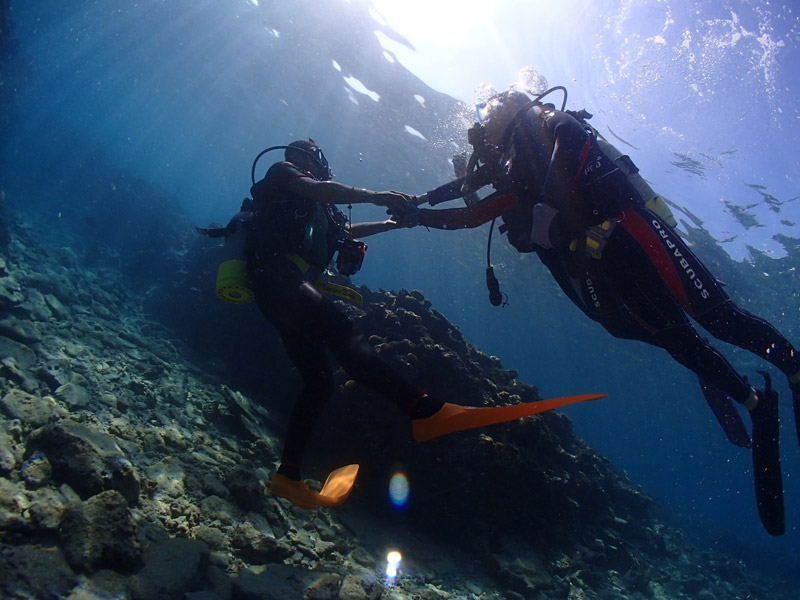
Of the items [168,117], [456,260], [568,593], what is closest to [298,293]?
[568,593]

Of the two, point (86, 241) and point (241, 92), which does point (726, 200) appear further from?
point (241, 92)

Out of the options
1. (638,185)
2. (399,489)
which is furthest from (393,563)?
(638,185)

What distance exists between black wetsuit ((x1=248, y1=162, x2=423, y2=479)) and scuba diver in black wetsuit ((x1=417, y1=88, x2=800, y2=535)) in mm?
1283

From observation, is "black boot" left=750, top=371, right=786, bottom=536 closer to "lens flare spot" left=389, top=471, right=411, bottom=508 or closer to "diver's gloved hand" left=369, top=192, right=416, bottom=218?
"diver's gloved hand" left=369, top=192, right=416, bottom=218

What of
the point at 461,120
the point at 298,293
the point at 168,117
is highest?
the point at 168,117

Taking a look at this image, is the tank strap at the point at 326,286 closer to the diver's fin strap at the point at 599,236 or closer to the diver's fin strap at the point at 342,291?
the diver's fin strap at the point at 342,291

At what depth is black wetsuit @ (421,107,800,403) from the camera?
3344 millimetres

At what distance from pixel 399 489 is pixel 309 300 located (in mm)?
3436

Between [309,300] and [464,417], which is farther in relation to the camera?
[309,300]

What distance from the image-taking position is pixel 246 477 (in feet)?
12.5

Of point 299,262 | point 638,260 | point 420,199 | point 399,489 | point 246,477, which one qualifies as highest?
point 420,199

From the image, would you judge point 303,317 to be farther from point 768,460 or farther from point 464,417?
point 768,460

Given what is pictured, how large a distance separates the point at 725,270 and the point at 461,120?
13581mm

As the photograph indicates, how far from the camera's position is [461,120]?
1742cm
